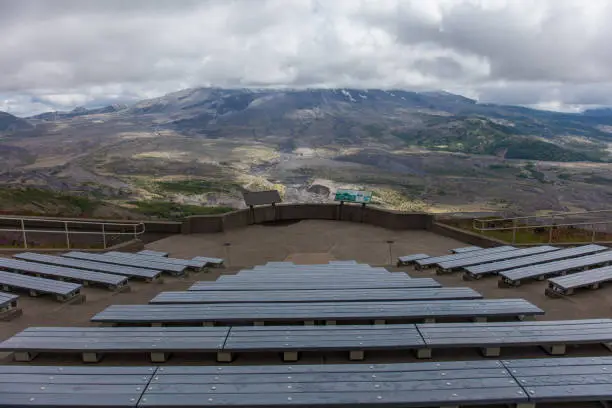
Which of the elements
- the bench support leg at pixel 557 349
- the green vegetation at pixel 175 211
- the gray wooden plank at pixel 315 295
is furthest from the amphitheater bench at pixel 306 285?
the green vegetation at pixel 175 211

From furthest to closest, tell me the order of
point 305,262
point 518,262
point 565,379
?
point 305,262, point 518,262, point 565,379

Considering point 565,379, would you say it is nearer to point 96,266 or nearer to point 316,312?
point 316,312

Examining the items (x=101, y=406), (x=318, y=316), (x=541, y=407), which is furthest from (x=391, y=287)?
(x=101, y=406)

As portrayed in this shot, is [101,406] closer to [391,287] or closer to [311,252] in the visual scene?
[391,287]

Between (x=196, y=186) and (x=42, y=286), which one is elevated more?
(x=42, y=286)

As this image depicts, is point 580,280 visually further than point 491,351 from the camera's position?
Yes

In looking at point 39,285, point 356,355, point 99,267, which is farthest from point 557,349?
point 99,267
